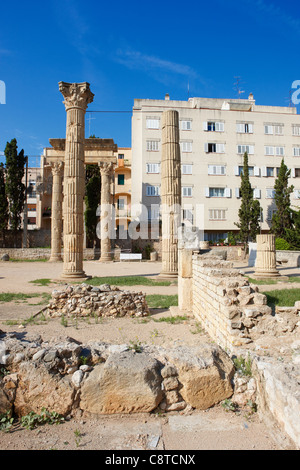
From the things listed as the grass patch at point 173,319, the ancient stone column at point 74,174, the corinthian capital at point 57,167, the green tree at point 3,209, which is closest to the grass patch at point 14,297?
the ancient stone column at point 74,174

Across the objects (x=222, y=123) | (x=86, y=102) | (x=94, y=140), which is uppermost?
(x=222, y=123)

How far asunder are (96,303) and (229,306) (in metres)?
4.28

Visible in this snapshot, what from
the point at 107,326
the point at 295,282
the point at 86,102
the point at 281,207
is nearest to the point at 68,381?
the point at 107,326

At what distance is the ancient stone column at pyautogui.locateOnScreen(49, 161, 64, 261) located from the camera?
2595 centimetres

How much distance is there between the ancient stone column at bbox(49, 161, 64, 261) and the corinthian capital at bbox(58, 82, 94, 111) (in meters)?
12.4

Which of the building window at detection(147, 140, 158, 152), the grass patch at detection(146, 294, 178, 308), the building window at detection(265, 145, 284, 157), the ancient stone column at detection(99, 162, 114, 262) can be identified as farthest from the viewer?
the building window at detection(265, 145, 284, 157)

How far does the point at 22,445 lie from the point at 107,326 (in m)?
4.74

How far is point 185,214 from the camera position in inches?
1346

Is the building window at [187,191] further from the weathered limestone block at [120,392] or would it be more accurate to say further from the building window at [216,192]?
the weathered limestone block at [120,392]

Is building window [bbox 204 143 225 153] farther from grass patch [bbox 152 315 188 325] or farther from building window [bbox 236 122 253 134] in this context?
grass patch [bbox 152 315 188 325]

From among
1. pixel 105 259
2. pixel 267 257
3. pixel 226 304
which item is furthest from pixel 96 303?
pixel 105 259

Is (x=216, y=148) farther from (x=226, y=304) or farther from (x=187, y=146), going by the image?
(x=226, y=304)

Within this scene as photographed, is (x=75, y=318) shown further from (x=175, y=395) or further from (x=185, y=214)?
(x=185, y=214)

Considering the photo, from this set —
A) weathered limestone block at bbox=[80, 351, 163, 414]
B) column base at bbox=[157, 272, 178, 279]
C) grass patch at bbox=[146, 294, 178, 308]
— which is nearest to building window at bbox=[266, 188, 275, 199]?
column base at bbox=[157, 272, 178, 279]
